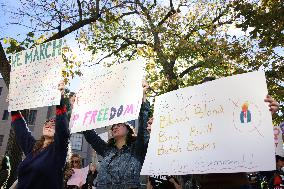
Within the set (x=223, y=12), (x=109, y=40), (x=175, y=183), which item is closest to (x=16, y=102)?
(x=175, y=183)

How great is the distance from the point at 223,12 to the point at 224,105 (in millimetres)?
16465

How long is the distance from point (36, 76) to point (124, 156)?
1.69 metres

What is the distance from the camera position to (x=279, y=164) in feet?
21.4

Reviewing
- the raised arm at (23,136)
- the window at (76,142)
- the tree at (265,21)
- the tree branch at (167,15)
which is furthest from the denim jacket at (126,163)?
the window at (76,142)

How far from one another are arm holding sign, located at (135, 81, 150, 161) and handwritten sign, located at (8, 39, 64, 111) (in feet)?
3.29

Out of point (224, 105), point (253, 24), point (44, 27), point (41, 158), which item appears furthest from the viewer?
point (44, 27)

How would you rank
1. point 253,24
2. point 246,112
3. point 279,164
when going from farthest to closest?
point 253,24 < point 279,164 < point 246,112

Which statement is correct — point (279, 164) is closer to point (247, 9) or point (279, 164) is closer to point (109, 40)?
point (247, 9)

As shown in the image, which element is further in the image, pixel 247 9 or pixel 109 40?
pixel 109 40

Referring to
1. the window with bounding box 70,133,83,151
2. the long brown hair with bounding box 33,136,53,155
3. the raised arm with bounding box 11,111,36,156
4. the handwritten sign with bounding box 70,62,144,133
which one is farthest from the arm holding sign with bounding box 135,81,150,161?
the window with bounding box 70,133,83,151

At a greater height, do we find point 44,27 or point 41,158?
point 44,27

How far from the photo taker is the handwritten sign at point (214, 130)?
2.82 meters

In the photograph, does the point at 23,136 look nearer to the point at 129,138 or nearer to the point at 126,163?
the point at 129,138

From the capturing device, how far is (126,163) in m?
3.64
